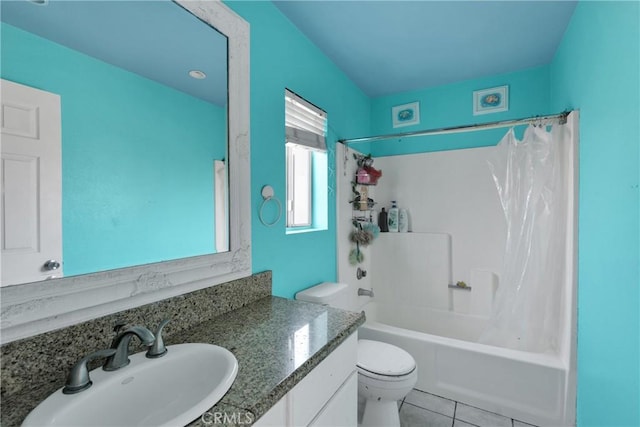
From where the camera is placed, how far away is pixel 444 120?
8.65ft

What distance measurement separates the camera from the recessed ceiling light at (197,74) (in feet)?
3.93

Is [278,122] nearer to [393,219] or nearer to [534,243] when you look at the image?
[393,219]

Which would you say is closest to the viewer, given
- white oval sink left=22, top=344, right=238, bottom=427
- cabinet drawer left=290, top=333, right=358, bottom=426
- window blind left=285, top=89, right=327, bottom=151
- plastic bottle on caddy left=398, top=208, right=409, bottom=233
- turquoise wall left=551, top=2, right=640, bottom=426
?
white oval sink left=22, top=344, right=238, bottom=427

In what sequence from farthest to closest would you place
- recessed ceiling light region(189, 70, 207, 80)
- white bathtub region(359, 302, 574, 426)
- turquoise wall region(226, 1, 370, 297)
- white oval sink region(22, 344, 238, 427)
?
white bathtub region(359, 302, 574, 426)
turquoise wall region(226, 1, 370, 297)
recessed ceiling light region(189, 70, 207, 80)
white oval sink region(22, 344, 238, 427)

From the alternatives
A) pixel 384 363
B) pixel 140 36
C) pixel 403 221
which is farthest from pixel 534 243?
pixel 140 36

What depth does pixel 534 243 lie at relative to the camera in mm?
1771

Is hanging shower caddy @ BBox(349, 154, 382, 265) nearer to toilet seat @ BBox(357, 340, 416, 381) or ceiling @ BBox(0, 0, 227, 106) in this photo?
toilet seat @ BBox(357, 340, 416, 381)

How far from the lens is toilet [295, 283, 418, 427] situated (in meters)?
1.47

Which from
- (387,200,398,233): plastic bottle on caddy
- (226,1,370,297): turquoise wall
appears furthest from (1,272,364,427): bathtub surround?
(387,200,398,233): plastic bottle on caddy

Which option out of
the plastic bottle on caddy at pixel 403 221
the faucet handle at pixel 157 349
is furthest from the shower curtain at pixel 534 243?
the faucet handle at pixel 157 349

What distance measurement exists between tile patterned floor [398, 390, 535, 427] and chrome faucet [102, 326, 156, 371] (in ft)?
5.27

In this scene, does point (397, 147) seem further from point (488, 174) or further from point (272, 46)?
point (272, 46)

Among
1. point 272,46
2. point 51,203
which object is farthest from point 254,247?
point 272,46

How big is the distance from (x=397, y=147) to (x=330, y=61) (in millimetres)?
1088
